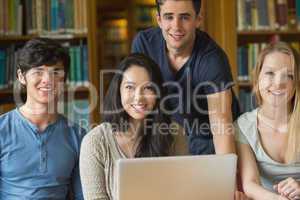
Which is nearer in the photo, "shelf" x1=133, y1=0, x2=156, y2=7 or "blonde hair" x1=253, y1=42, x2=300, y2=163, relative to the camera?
"blonde hair" x1=253, y1=42, x2=300, y2=163

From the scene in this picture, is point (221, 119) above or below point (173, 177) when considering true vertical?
above

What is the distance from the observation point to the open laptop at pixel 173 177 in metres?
1.07

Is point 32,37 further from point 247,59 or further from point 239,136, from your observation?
point 239,136

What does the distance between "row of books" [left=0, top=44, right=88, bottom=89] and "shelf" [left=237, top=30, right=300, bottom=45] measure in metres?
0.93

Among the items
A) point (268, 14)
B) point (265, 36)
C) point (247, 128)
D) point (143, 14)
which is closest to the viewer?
point (247, 128)

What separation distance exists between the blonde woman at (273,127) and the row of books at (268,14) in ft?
3.97

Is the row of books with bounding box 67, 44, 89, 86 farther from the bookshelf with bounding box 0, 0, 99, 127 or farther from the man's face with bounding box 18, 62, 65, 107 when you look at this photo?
the man's face with bounding box 18, 62, 65, 107

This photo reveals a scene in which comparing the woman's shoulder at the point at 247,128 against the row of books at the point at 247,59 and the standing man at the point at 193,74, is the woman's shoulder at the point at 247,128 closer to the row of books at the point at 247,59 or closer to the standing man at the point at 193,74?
the standing man at the point at 193,74

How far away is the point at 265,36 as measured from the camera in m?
2.80

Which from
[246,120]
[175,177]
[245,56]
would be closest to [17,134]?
[175,177]

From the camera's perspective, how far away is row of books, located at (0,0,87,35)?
2.53m

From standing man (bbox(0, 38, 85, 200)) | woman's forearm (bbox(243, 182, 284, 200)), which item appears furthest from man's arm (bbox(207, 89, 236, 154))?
Result: standing man (bbox(0, 38, 85, 200))

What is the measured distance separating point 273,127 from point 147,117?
0.43 meters

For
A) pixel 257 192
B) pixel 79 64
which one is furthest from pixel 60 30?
pixel 257 192
